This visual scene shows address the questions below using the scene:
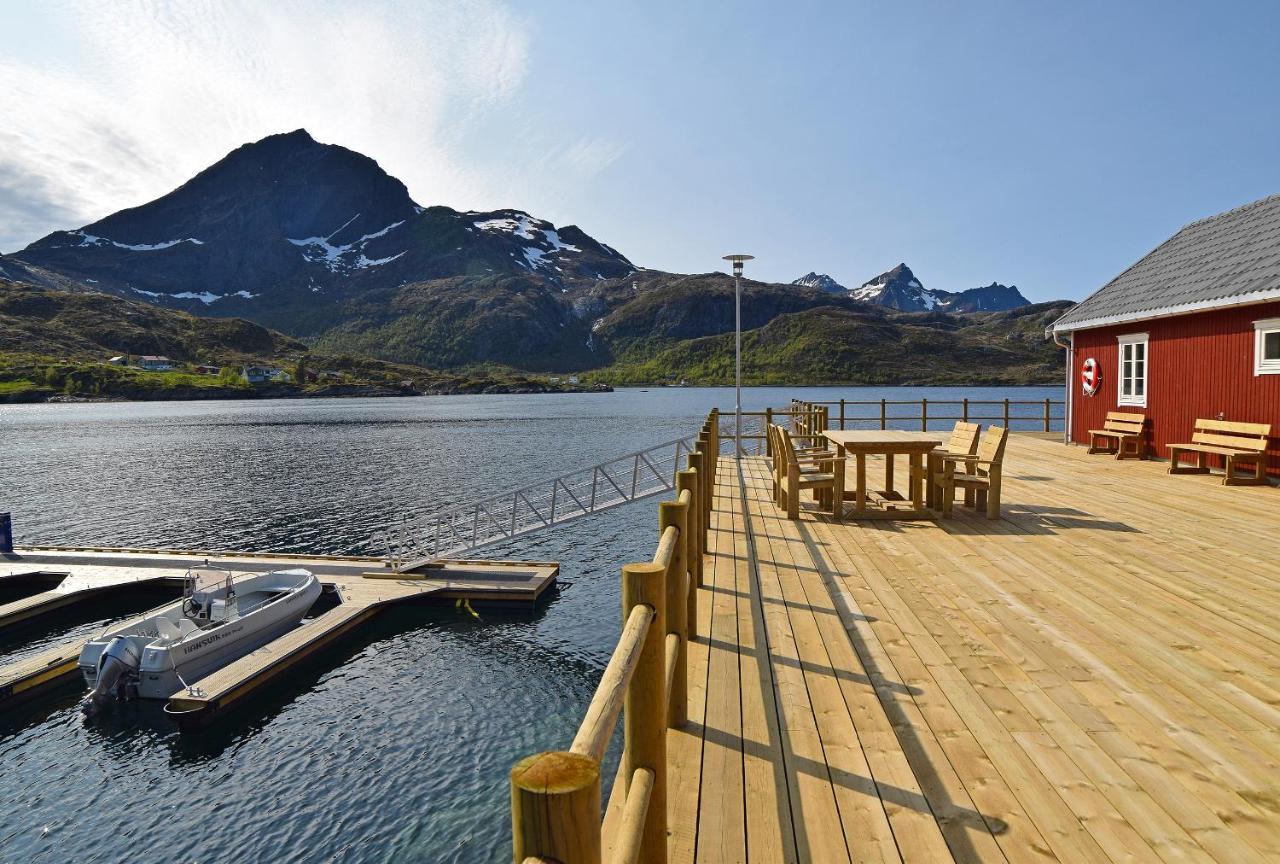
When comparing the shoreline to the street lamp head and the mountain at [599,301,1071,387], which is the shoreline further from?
the street lamp head

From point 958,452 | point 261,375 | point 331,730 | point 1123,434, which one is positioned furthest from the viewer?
point 261,375

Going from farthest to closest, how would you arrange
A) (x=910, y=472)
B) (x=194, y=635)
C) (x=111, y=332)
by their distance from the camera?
(x=111, y=332) < (x=194, y=635) < (x=910, y=472)

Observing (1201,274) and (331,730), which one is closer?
(331,730)

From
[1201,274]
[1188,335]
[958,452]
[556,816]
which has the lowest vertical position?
[958,452]

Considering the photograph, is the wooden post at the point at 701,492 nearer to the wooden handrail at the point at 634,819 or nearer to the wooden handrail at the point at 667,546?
the wooden handrail at the point at 667,546

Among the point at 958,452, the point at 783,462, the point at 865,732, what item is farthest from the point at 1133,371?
the point at 865,732

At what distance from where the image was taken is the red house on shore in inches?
457

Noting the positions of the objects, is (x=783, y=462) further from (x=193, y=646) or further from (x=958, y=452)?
(x=193, y=646)

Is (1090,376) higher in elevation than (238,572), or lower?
higher

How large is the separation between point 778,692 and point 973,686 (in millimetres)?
1136

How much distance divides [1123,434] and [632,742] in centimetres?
1601

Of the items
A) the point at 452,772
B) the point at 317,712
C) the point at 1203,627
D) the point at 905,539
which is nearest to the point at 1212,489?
the point at 905,539

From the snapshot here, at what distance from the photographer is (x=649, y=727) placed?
2.35 meters

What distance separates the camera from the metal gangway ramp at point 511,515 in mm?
16062
